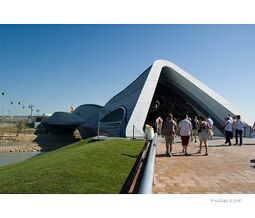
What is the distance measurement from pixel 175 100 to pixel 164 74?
315 centimetres

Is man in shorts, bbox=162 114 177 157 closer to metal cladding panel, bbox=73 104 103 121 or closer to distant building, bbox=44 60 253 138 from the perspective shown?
distant building, bbox=44 60 253 138

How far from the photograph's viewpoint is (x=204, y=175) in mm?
6453

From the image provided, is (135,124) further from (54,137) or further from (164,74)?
(54,137)

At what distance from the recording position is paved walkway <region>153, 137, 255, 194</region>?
17.3ft

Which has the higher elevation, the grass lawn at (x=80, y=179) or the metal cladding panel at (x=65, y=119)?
the grass lawn at (x=80, y=179)

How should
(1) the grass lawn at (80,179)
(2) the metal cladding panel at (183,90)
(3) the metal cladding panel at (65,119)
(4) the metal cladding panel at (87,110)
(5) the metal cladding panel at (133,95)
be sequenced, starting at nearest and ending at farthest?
1. (1) the grass lawn at (80,179)
2. (2) the metal cladding panel at (183,90)
3. (5) the metal cladding panel at (133,95)
4. (4) the metal cladding panel at (87,110)
5. (3) the metal cladding panel at (65,119)

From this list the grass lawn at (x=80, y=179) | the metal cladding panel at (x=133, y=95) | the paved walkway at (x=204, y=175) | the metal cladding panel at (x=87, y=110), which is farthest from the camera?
the metal cladding panel at (x=87, y=110)

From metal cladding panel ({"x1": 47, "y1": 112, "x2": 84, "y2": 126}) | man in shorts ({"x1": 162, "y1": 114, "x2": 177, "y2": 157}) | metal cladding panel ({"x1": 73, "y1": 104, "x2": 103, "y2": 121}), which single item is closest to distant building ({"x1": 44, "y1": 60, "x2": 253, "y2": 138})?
A: man in shorts ({"x1": 162, "y1": 114, "x2": 177, "y2": 157})

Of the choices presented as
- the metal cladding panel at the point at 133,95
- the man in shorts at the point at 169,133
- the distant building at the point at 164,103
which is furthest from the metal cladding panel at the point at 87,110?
the man in shorts at the point at 169,133

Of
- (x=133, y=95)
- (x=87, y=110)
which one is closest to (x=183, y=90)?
(x=133, y=95)

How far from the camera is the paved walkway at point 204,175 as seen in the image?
17.3 feet

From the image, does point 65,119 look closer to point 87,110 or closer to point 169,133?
point 87,110

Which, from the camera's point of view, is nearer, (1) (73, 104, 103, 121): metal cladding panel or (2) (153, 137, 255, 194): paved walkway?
(2) (153, 137, 255, 194): paved walkway

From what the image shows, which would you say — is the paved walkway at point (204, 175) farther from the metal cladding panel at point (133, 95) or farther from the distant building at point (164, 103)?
A: the metal cladding panel at point (133, 95)
